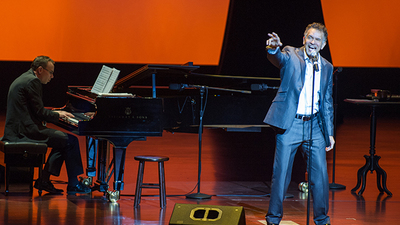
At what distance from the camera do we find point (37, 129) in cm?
434

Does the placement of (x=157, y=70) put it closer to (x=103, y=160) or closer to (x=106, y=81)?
(x=106, y=81)

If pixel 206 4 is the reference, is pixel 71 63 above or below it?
below

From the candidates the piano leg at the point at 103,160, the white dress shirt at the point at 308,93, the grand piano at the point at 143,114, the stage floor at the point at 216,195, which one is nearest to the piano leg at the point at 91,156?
the grand piano at the point at 143,114

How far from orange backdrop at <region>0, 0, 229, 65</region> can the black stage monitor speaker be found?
23.7 feet

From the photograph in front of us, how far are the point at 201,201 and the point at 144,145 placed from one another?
12.2 feet

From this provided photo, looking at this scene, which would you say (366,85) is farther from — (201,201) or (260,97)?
(201,201)

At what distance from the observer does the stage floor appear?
3578mm

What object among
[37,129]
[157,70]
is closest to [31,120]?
[37,129]

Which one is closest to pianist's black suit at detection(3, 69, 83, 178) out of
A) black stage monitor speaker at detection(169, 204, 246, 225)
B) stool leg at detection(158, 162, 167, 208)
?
stool leg at detection(158, 162, 167, 208)

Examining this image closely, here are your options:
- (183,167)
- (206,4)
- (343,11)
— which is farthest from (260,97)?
(343,11)

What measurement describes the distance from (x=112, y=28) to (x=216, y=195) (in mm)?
5999

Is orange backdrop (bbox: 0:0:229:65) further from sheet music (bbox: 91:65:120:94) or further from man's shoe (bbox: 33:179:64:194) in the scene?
man's shoe (bbox: 33:179:64:194)

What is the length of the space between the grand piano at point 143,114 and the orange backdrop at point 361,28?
5.70 m

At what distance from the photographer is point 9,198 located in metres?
4.12
